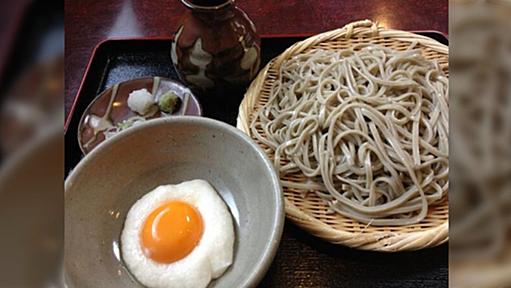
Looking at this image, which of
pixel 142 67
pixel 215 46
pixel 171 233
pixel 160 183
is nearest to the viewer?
pixel 171 233

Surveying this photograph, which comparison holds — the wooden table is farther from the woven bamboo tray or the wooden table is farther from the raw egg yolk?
the raw egg yolk

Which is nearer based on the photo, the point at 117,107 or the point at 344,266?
the point at 344,266

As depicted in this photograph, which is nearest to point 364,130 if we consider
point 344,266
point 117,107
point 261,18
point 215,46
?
point 344,266

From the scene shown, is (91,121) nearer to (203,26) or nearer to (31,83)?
(203,26)

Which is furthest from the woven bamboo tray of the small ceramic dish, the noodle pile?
the small ceramic dish

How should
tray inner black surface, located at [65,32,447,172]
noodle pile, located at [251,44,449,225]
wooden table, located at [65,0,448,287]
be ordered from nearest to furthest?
noodle pile, located at [251,44,449,225] → tray inner black surface, located at [65,32,447,172] → wooden table, located at [65,0,448,287]

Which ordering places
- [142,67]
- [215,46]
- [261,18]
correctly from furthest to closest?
[261,18] < [142,67] < [215,46]

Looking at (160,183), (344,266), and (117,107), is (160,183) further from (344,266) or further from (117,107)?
(344,266)
